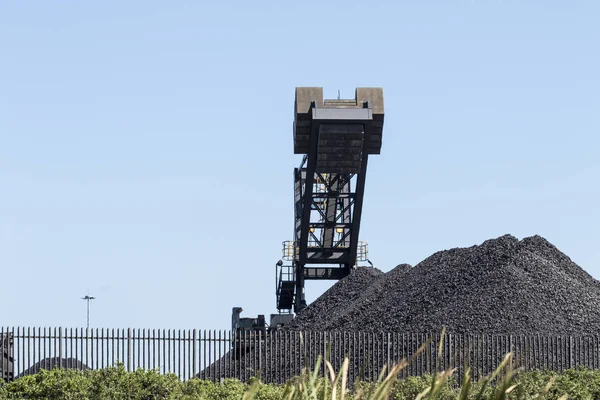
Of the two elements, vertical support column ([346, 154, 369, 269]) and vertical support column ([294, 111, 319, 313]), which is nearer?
vertical support column ([294, 111, 319, 313])

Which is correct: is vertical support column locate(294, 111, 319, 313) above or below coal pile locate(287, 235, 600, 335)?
above

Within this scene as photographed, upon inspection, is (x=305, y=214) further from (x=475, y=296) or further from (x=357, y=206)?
(x=475, y=296)

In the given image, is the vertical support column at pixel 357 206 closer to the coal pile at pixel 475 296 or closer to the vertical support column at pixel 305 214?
the coal pile at pixel 475 296

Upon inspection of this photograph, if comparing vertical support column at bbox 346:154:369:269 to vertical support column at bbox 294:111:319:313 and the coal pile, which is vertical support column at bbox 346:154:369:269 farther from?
vertical support column at bbox 294:111:319:313

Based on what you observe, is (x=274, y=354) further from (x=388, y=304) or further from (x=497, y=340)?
(x=388, y=304)

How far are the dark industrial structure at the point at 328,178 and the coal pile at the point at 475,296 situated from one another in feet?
4.82

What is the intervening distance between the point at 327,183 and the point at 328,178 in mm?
200

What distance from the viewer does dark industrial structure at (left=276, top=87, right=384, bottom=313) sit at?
3038cm

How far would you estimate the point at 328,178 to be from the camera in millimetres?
34375

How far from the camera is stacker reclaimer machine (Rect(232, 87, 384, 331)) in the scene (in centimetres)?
3041

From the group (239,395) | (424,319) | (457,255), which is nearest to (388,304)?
(424,319)

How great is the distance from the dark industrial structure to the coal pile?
1.47 metres

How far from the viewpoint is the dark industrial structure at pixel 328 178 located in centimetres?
3038

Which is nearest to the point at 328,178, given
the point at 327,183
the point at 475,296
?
the point at 327,183
